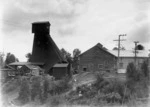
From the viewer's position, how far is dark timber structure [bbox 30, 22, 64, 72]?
23.4m

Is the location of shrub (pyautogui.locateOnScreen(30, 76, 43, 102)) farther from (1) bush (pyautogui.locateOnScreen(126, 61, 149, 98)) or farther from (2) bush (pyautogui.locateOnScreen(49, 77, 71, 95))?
(1) bush (pyautogui.locateOnScreen(126, 61, 149, 98))

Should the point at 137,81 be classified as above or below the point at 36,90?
above

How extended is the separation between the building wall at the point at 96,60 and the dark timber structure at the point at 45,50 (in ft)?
18.9

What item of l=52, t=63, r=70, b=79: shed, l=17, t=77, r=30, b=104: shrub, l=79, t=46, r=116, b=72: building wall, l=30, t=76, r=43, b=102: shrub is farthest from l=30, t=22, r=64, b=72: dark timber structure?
l=17, t=77, r=30, b=104: shrub

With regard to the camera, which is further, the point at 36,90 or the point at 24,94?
the point at 36,90

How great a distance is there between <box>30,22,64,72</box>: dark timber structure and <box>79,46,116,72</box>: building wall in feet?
18.9

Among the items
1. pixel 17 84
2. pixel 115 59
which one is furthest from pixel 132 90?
pixel 115 59

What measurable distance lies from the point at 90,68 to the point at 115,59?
3.91 metres

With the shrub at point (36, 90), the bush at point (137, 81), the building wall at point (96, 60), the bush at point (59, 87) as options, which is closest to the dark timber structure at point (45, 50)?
the building wall at point (96, 60)

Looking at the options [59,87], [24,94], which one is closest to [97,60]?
[59,87]

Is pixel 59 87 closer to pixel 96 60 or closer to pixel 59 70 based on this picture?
pixel 59 70

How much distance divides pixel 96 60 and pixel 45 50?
8.24 metres

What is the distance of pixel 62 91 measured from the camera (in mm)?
12328

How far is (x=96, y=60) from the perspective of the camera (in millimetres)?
28516
